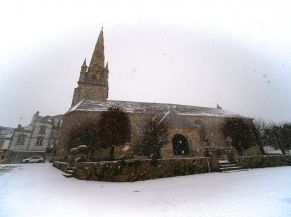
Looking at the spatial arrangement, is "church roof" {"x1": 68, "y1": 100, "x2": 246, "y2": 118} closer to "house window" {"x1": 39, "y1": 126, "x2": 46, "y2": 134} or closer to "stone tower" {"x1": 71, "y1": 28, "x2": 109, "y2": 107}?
"stone tower" {"x1": 71, "y1": 28, "x2": 109, "y2": 107}

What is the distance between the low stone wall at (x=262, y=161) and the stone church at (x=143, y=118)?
2.38 m

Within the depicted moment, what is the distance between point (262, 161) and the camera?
14.6 m

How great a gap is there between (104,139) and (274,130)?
26088 millimetres

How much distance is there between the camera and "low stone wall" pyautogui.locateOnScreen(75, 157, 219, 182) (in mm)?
10219

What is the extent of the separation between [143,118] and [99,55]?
20.6 m

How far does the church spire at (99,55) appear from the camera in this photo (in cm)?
3606

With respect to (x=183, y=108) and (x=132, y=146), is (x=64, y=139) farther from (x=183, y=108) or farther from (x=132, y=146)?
(x=183, y=108)

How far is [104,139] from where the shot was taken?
1923 cm

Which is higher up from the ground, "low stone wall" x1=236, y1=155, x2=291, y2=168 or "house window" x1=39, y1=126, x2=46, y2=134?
"house window" x1=39, y1=126, x2=46, y2=134

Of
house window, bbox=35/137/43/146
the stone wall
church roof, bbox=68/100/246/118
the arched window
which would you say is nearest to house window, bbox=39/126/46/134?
house window, bbox=35/137/43/146

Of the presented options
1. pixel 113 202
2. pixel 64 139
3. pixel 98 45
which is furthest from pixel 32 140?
pixel 113 202

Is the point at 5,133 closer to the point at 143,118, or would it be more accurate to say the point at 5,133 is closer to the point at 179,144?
the point at 143,118

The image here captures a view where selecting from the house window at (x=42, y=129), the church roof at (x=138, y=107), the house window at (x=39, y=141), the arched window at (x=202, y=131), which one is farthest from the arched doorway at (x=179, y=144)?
the house window at (x=42, y=129)

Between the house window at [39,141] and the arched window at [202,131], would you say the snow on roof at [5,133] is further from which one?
the arched window at [202,131]
